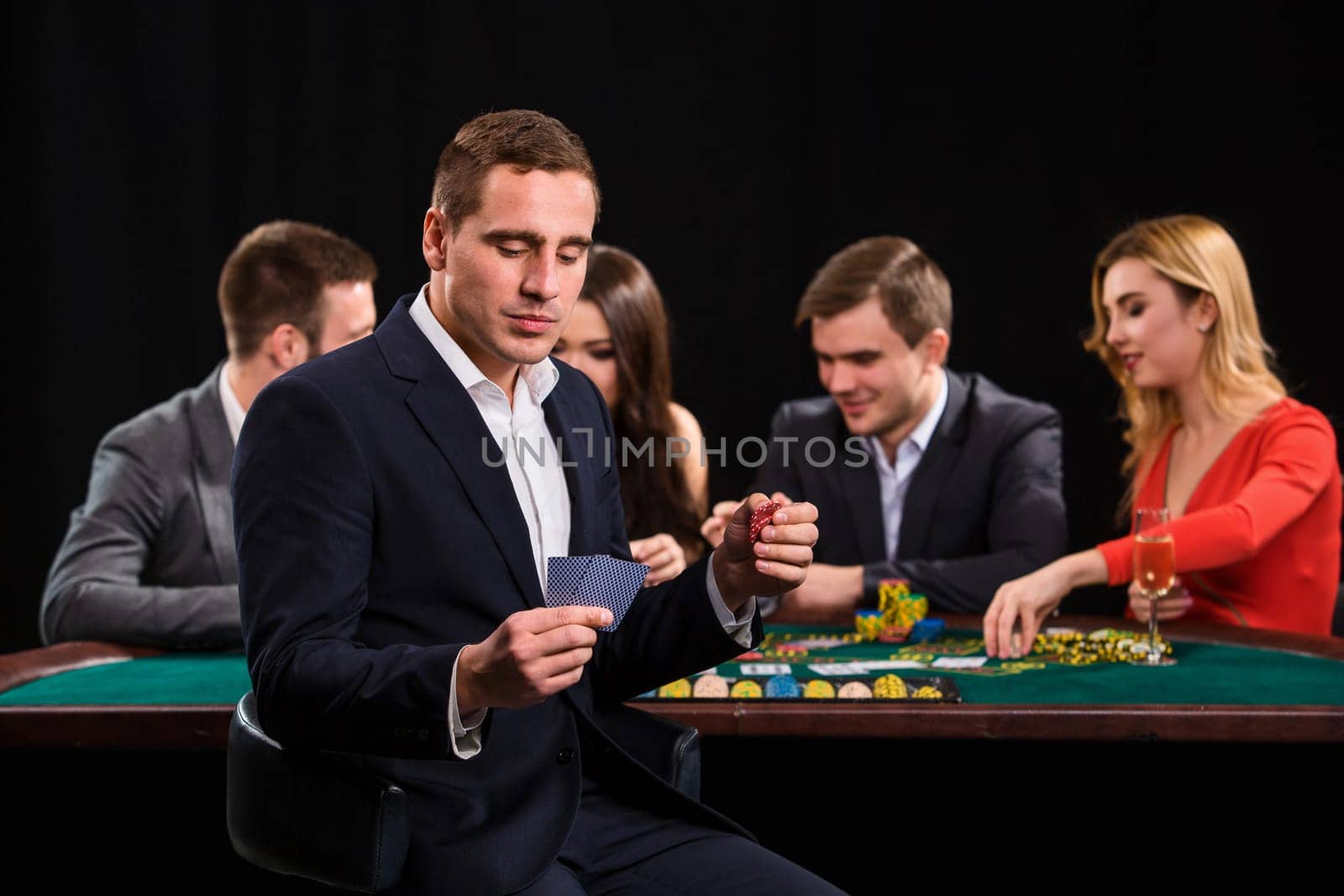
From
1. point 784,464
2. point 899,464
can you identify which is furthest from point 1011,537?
point 784,464

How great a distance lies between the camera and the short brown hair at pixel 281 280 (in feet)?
12.4

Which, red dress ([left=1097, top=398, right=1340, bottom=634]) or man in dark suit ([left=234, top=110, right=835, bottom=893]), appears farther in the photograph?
red dress ([left=1097, top=398, right=1340, bottom=634])

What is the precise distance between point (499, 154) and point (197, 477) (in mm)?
1914

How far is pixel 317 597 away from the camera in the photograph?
1.80 metres

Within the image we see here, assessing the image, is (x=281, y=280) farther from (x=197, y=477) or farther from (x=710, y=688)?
(x=710, y=688)

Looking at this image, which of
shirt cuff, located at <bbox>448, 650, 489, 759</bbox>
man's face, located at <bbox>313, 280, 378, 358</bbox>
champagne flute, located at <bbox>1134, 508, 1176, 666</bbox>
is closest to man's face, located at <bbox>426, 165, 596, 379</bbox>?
shirt cuff, located at <bbox>448, 650, 489, 759</bbox>

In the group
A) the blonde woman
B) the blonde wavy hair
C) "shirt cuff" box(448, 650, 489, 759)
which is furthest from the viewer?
the blonde wavy hair

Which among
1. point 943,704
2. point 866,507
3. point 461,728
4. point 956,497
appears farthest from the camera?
point 866,507

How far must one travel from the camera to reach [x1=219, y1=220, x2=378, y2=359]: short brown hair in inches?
148

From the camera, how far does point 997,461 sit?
3.89 meters

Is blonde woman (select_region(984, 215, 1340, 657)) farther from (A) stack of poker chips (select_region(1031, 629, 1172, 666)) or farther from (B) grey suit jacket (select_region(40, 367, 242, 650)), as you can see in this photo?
(B) grey suit jacket (select_region(40, 367, 242, 650))

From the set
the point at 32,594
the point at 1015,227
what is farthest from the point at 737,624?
the point at 32,594

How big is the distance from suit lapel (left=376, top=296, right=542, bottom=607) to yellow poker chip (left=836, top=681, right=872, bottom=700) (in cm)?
77

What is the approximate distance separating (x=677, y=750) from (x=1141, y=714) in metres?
0.84
